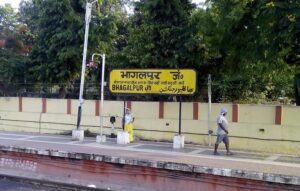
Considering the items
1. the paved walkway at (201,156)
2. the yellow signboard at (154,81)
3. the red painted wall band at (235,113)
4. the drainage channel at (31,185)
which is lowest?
the drainage channel at (31,185)

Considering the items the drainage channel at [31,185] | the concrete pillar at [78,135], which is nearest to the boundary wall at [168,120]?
the concrete pillar at [78,135]

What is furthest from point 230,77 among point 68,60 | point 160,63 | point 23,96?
point 23,96

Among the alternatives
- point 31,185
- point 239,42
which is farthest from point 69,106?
point 31,185

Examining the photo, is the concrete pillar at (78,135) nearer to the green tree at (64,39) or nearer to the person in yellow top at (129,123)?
the person in yellow top at (129,123)

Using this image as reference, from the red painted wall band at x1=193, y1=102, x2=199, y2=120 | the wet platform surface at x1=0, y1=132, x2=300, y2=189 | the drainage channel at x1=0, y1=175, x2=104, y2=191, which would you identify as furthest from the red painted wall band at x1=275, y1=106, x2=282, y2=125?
the drainage channel at x1=0, y1=175, x2=104, y2=191

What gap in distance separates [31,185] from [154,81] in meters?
7.60

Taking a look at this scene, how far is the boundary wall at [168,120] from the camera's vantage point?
1816cm

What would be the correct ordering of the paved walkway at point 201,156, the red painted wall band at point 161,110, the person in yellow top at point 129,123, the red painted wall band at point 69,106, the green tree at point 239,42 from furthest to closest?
the red painted wall band at point 69,106 < the red painted wall band at point 161,110 < the person in yellow top at point 129,123 < the green tree at point 239,42 < the paved walkway at point 201,156

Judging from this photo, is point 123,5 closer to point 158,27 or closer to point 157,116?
point 158,27

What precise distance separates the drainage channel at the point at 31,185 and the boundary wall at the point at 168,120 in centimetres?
829

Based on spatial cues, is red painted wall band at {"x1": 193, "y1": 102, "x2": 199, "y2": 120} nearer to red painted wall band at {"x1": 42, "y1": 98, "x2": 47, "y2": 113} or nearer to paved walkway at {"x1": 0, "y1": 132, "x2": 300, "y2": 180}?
paved walkway at {"x1": 0, "y1": 132, "x2": 300, "y2": 180}

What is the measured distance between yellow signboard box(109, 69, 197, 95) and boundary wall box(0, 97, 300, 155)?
1.84m

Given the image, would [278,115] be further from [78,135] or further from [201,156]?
[78,135]

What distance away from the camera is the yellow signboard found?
18562mm
